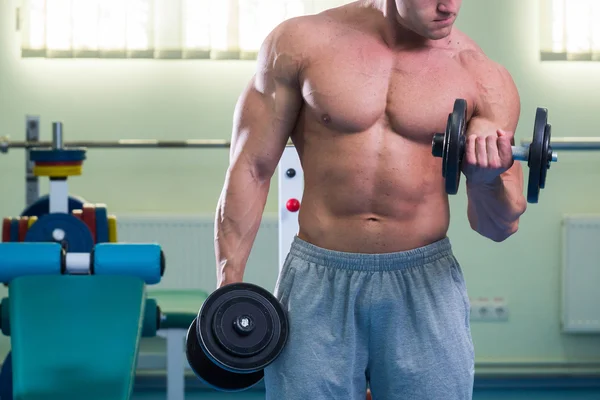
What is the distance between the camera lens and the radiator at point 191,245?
163 inches

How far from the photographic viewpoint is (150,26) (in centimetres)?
415

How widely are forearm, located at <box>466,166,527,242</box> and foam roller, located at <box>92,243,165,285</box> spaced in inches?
47.5

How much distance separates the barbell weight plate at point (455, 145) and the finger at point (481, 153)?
0.02m

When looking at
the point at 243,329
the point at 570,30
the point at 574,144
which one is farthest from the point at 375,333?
the point at 570,30

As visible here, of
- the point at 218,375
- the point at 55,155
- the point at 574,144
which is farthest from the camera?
the point at 574,144

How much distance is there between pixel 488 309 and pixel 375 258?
8.69 feet

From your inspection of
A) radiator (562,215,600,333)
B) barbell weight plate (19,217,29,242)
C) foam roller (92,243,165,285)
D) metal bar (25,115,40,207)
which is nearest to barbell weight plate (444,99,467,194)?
foam roller (92,243,165,285)

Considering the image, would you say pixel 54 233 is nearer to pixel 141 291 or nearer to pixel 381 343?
pixel 141 291

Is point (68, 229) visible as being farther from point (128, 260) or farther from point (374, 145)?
point (374, 145)

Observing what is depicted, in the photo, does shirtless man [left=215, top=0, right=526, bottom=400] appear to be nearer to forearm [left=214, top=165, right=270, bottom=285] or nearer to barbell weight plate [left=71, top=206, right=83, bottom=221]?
forearm [left=214, top=165, right=270, bottom=285]

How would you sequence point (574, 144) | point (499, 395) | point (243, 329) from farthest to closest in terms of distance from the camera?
point (499, 395) < point (574, 144) < point (243, 329)

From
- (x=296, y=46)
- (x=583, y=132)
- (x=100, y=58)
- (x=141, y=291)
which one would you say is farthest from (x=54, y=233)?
(x=583, y=132)

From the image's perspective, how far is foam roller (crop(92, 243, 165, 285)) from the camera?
281 cm

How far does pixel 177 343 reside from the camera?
3.52m
